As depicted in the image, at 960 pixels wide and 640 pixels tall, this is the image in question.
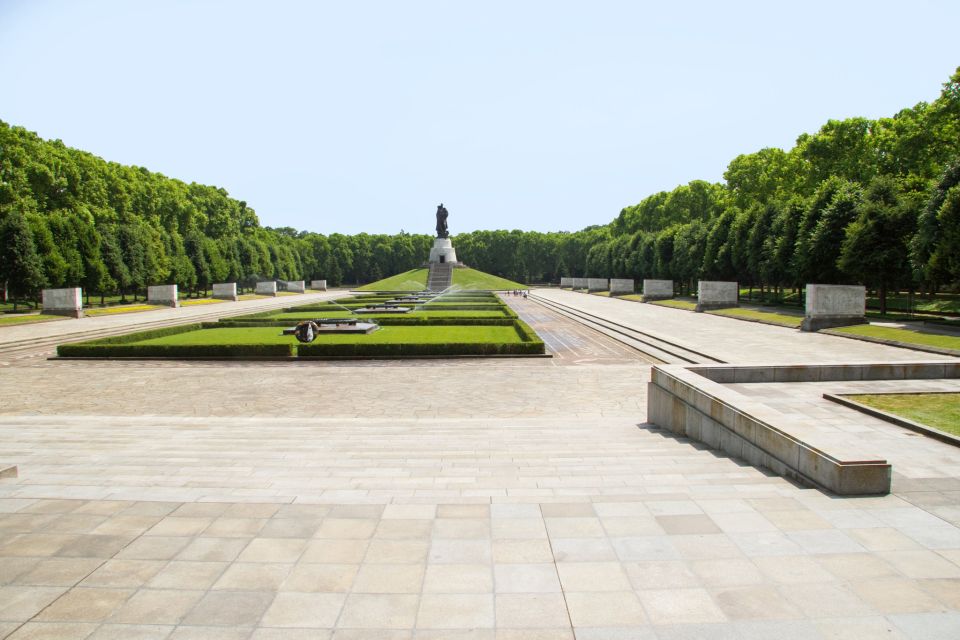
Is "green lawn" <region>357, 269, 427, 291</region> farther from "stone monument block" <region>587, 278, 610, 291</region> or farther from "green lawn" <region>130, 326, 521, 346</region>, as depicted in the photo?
"green lawn" <region>130, 326, 521, 346</region>

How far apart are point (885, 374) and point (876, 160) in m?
43.5

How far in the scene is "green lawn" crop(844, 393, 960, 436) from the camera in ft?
27.8

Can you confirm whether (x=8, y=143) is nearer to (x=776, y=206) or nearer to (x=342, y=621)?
(x=342, y=621)

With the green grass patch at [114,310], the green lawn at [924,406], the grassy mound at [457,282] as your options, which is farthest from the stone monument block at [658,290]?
the green lawn at [924,406]

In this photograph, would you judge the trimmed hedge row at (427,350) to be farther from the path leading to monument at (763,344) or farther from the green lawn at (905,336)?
the green lawn at (905,336)

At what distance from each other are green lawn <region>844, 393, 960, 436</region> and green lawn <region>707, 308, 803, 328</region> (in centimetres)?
2127

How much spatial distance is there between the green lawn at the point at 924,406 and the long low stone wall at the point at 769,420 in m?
1.50

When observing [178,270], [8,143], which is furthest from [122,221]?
[8,143]

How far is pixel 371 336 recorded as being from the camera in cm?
2533

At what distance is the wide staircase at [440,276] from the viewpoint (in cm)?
8075

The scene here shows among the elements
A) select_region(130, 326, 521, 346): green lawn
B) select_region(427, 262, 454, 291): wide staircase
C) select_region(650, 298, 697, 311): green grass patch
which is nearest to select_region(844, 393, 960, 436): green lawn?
select_region(130, 326, 521, 346): green lawn

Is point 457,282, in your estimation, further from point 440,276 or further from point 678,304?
point 678,304

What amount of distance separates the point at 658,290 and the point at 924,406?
157 ft

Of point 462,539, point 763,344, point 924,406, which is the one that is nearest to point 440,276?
point 763,344
